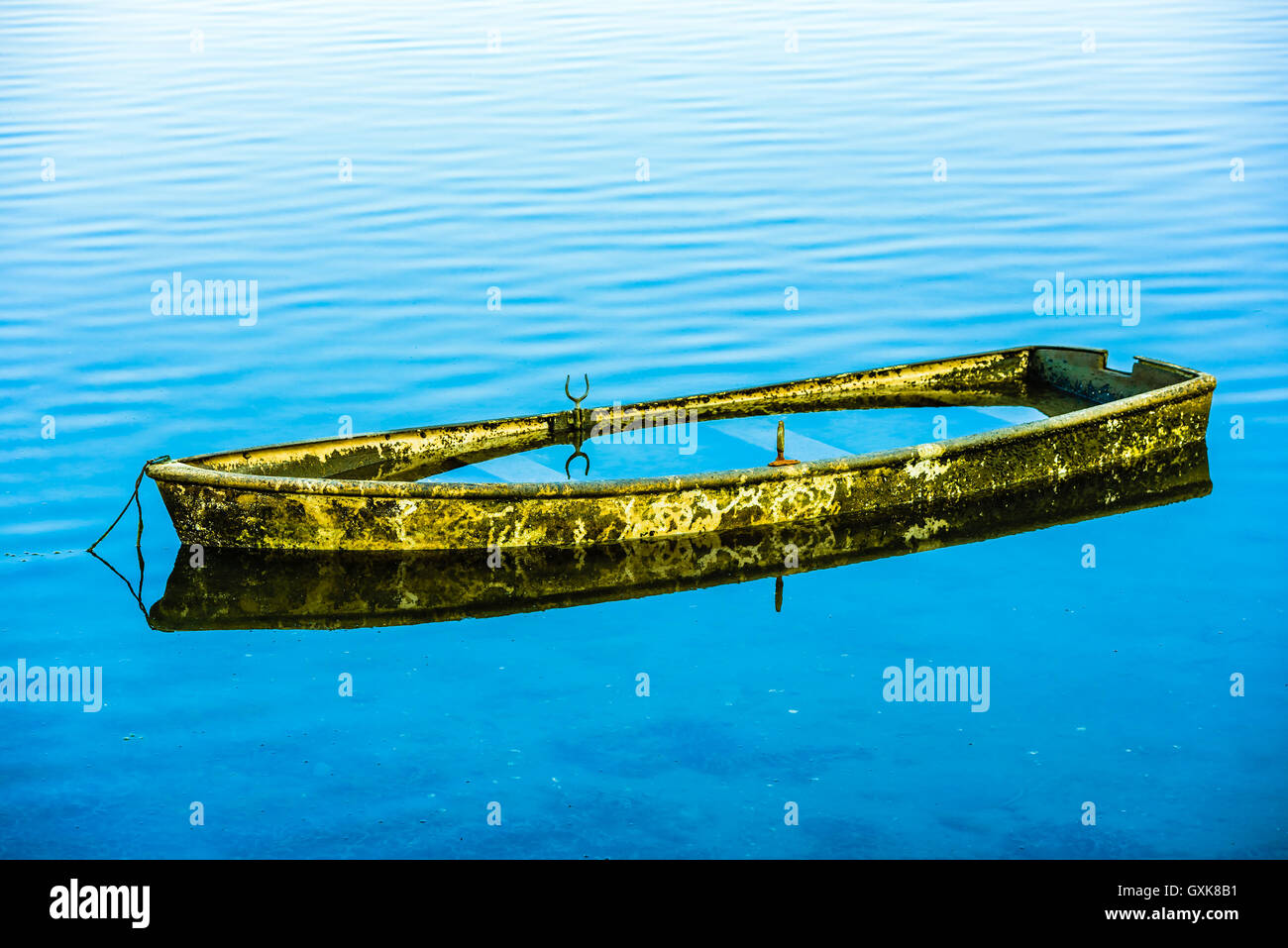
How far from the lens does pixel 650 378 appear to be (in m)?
14.9

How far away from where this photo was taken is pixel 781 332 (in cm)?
1622

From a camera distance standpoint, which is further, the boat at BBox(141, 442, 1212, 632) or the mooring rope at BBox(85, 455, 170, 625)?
the mooring rope at BBox(85, 455, 170, 625)

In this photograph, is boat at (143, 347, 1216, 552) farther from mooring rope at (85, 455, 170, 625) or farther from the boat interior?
mooring rope at (85, 455, 170, 625)

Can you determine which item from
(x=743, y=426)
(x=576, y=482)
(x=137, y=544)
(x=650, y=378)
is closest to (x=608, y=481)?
(x=576, y=482)

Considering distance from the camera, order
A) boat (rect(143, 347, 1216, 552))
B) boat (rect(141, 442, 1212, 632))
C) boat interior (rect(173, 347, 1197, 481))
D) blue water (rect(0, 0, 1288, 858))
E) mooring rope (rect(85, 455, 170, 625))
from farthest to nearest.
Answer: boat interior (rect(173, 347, 1197, 481)) → mooring rope (rect(85, 455, 170, 625)) → boat (rect(143, 347, 1216, 552)) → boat (rect(141, 442, 1212, 632)) → blue water (rect(0, 0, 1288, 858))

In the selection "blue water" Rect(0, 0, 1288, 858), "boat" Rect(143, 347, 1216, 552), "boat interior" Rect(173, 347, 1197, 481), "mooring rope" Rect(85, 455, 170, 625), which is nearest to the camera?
"blue water" Rect(0, 0, 1288, 858)

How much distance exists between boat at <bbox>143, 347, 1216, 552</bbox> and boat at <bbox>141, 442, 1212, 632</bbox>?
3.6 inches

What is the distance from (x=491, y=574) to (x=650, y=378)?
14.9 ft

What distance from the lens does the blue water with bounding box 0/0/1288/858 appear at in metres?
8.20

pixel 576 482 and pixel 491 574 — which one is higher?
pixel 576 482

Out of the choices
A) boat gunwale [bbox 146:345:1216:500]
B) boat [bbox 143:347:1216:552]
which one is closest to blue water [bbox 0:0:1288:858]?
boat [bbox 143:347:1216:552]

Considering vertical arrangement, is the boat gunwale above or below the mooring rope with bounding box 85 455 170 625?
above

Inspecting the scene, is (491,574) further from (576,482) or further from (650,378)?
(650,378)
